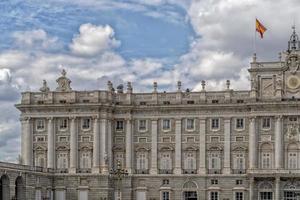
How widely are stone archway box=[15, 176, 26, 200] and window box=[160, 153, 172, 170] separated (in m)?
18.4

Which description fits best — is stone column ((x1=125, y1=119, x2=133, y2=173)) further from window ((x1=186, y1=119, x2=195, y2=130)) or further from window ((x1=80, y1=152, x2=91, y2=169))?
window ((x1=186, y1=119, x2=195, y2=130))

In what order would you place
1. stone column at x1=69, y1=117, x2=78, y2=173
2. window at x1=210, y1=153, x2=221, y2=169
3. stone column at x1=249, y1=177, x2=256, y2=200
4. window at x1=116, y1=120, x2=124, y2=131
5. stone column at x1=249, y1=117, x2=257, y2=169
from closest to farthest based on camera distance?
stone column at x1=249, y1=177, x2=256, y2=200, stone column at x1=249, y1=117, x2=257, y2=169, window at x1=210, y1=153, x2=221, y2=169, stone column at x1=69, y1=117, x2=78, y2=173, window at x1=116, y1=120, x2=124, y2=131

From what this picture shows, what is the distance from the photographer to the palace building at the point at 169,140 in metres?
107

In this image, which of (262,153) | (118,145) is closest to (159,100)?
(118,145)

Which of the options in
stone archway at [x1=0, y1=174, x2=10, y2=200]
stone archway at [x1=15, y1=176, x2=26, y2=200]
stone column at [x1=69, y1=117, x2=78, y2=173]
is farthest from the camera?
stone column at [x1=69, y1=117, x2=78, y2=173]

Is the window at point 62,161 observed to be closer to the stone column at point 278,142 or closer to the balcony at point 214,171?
the balcony at point 214,171

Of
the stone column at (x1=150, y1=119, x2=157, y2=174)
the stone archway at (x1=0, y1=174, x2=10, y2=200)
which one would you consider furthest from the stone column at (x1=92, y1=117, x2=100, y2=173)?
the stone archway at (x1=0, y1=174, x2=10, y2=200)

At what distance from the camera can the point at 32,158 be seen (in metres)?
114

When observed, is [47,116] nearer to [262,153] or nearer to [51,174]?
[51,174]

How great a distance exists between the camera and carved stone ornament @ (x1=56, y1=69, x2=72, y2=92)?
114188 millimetres

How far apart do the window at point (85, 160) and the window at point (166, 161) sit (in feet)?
29.7

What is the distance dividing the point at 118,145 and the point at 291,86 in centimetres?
2267

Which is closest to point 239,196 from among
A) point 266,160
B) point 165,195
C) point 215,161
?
point 215,161

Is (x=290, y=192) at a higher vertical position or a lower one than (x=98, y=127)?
lower
